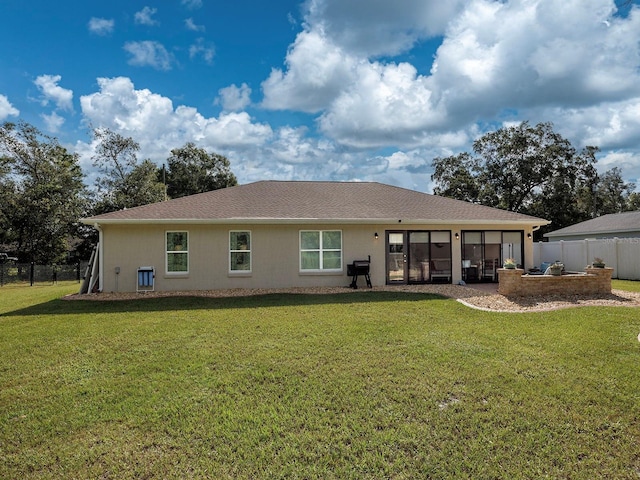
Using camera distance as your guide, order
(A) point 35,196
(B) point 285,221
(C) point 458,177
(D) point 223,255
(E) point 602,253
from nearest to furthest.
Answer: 1. (B) point 285,221
2. (D) point 223,255
3. (E) point 602,253
4. (A) point 35,196
5. (C) point 458,177

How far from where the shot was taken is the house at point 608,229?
20594 millimetres

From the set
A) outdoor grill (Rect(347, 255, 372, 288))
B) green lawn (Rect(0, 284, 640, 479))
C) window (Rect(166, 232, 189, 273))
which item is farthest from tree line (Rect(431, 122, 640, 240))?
green lawn (Rect(0, 284, 640, 479))

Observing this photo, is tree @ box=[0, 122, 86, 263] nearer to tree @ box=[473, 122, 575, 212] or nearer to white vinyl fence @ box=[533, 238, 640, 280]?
white vinyl fence @ box=[533, 238, 640, 280]

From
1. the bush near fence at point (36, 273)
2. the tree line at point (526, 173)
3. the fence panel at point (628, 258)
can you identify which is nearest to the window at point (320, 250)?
the fence panel at point (628, 258)

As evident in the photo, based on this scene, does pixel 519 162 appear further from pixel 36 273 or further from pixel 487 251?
pixel 36 273

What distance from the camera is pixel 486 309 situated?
9.17m

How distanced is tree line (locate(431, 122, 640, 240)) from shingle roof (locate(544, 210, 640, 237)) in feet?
27.0

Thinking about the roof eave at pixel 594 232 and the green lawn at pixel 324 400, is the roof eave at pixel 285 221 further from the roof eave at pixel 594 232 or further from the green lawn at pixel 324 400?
the roof eave at pixel 594 232

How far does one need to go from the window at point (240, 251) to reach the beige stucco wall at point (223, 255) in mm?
157

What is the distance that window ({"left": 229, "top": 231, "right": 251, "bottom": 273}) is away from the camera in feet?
42.9

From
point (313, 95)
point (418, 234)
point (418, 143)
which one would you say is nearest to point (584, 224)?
point (418, 143)

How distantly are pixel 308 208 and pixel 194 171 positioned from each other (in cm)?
3009

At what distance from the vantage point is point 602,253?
703 inches

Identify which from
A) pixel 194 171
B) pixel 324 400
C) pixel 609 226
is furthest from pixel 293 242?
pixel 194 171
